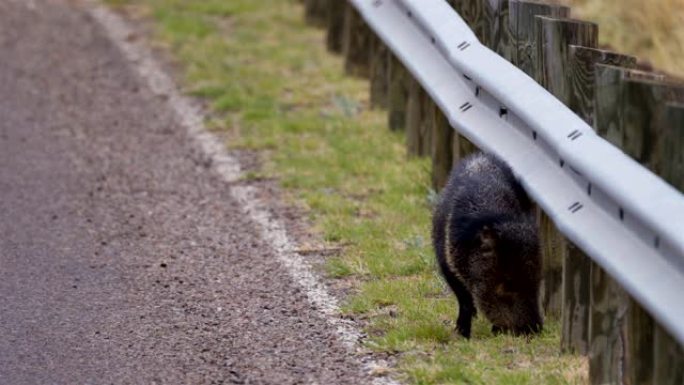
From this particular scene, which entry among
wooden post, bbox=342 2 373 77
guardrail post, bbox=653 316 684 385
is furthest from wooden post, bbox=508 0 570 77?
wooden post, bbox=342 2 373 77

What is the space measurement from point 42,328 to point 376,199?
9.15 feet

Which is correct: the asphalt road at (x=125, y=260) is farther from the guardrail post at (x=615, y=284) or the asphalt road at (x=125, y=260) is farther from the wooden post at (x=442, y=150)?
the wooden post at (x=442, y=150)

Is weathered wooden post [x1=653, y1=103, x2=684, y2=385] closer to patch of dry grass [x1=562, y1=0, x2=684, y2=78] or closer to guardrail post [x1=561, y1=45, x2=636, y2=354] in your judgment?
guardrail post [x1=561, y1=45, x2=636, y2=354]

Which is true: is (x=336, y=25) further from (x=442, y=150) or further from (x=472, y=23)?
(x=472, y=23)

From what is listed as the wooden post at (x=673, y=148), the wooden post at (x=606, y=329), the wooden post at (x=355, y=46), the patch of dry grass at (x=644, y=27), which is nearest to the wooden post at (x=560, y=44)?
the wooden post at (x=606, y=329)

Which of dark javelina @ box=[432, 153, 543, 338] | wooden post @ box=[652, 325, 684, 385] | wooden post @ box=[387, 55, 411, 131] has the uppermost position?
wooden post @ box=[652, 325, 684, 385]

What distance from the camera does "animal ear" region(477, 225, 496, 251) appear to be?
6.43 meters

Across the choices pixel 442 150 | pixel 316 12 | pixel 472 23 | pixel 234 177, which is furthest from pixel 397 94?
pixel 316 12

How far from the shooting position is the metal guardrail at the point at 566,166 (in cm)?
509

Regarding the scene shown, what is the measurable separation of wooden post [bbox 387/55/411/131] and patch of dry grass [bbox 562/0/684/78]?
234 centimetres

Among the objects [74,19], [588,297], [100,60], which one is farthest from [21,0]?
[588,297]

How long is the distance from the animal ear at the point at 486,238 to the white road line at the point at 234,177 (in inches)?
23.2

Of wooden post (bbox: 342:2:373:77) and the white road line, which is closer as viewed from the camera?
the white road line

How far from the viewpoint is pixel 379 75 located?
1103cm
